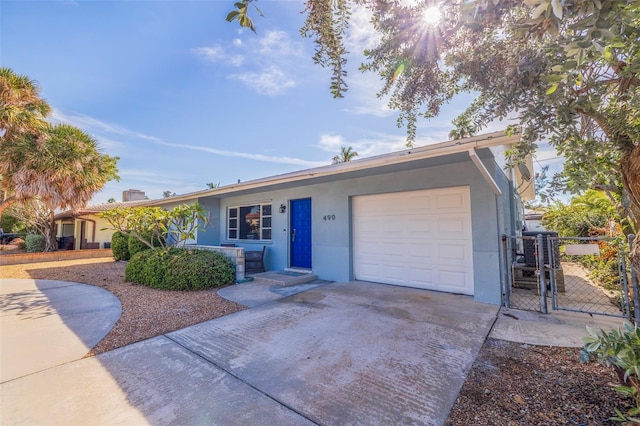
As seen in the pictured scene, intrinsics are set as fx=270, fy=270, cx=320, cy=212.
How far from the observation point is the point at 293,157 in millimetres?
14945

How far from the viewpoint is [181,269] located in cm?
673

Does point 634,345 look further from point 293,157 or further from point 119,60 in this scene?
point 293,157

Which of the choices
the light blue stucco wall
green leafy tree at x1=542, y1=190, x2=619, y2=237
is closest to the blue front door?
the light blue stucco wall

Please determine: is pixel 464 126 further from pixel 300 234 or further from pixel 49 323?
pixel 49 323

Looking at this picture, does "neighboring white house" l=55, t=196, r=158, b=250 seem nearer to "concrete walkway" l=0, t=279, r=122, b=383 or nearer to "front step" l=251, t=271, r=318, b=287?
"concrete walkway" l=0, t=279, r=122, b=383

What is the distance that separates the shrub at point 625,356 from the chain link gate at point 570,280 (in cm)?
265

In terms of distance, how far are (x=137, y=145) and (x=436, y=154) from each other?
1493 centimetres

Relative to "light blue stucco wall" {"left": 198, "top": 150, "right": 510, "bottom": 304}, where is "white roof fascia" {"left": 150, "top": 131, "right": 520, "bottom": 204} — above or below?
above

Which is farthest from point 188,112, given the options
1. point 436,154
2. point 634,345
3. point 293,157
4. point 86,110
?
point 634,345

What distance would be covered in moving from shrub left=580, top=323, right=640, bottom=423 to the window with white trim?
27.5 feet

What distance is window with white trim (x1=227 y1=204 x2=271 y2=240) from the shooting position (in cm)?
960

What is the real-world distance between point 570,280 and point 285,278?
26.1ft

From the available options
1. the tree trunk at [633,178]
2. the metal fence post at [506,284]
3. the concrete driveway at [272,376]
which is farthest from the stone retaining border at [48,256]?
the tree trunk at [633,178]

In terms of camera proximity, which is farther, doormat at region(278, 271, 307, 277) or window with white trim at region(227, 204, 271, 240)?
window with white trim at region(227, 204, 271, 240)
